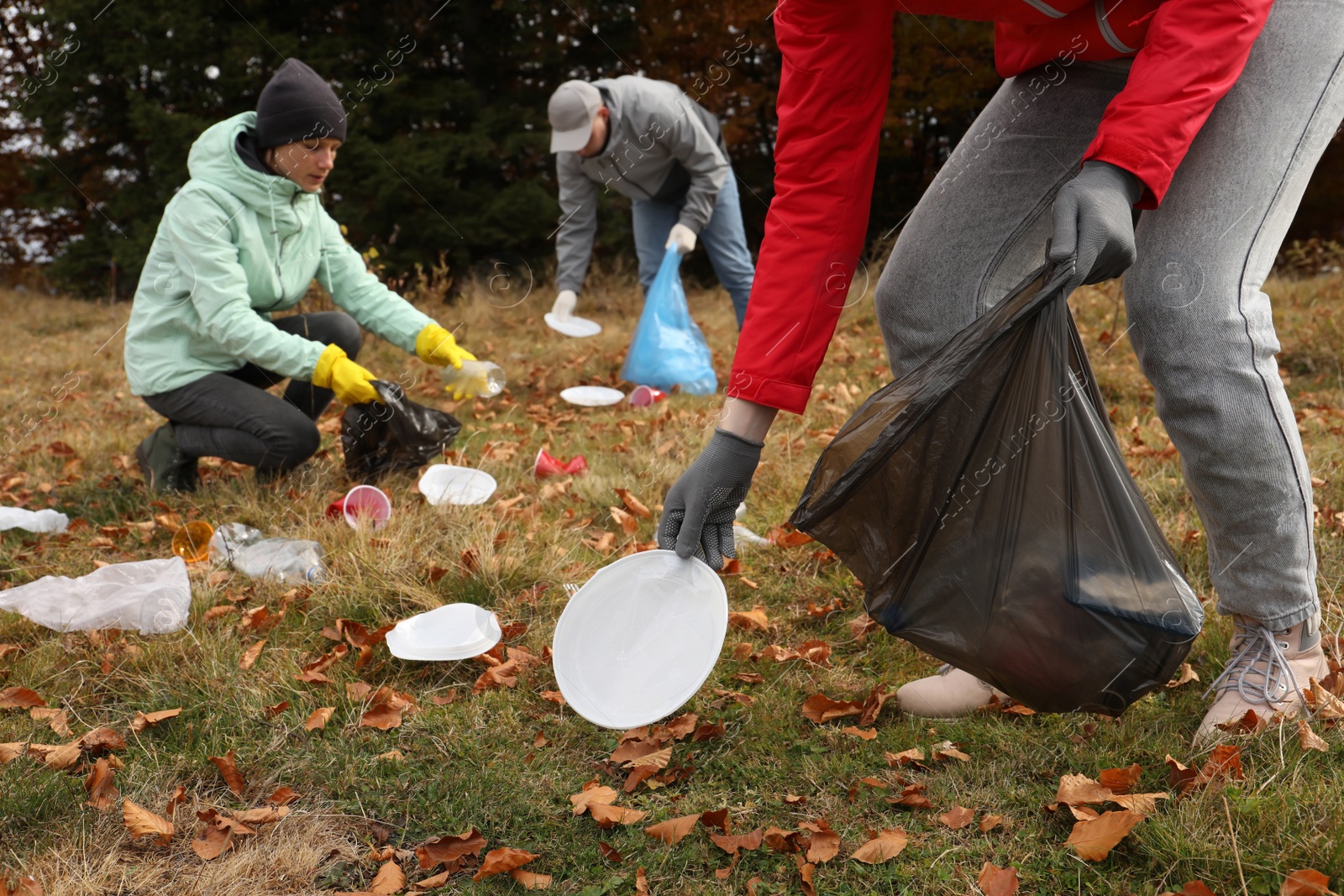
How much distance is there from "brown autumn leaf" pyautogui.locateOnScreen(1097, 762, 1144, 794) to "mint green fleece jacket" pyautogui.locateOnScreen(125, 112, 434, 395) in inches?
100

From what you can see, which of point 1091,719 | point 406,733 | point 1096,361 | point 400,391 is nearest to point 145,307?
point 400,391

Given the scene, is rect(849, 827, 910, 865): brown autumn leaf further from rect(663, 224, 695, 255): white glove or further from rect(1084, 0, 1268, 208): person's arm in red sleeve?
rect(663, 224, 695, 255): white glove

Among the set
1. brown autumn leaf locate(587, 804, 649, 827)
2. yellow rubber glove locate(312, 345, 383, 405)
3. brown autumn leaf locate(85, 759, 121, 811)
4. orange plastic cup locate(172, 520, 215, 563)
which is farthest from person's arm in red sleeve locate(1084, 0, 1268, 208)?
orange plastic cup locate(172, 520, 215, 563)

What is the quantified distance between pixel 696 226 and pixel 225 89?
27.1 ft

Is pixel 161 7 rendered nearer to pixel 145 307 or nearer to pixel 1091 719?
pixel 145 307

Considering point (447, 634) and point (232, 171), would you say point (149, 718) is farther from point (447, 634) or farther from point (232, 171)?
point (232, 171)

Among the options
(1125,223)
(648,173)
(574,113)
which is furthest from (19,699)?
(648,173)

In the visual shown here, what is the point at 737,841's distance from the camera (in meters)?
1.52

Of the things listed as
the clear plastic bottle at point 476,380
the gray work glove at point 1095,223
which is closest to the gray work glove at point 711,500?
the gray work glove at point 1095,223

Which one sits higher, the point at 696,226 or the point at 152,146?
the point at 696,226

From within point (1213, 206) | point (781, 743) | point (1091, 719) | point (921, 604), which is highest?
point (1213, 206)

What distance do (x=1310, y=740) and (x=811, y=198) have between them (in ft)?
3.91

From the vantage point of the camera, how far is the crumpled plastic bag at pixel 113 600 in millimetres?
2295

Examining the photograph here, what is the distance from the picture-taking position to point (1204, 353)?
4.53 ft
